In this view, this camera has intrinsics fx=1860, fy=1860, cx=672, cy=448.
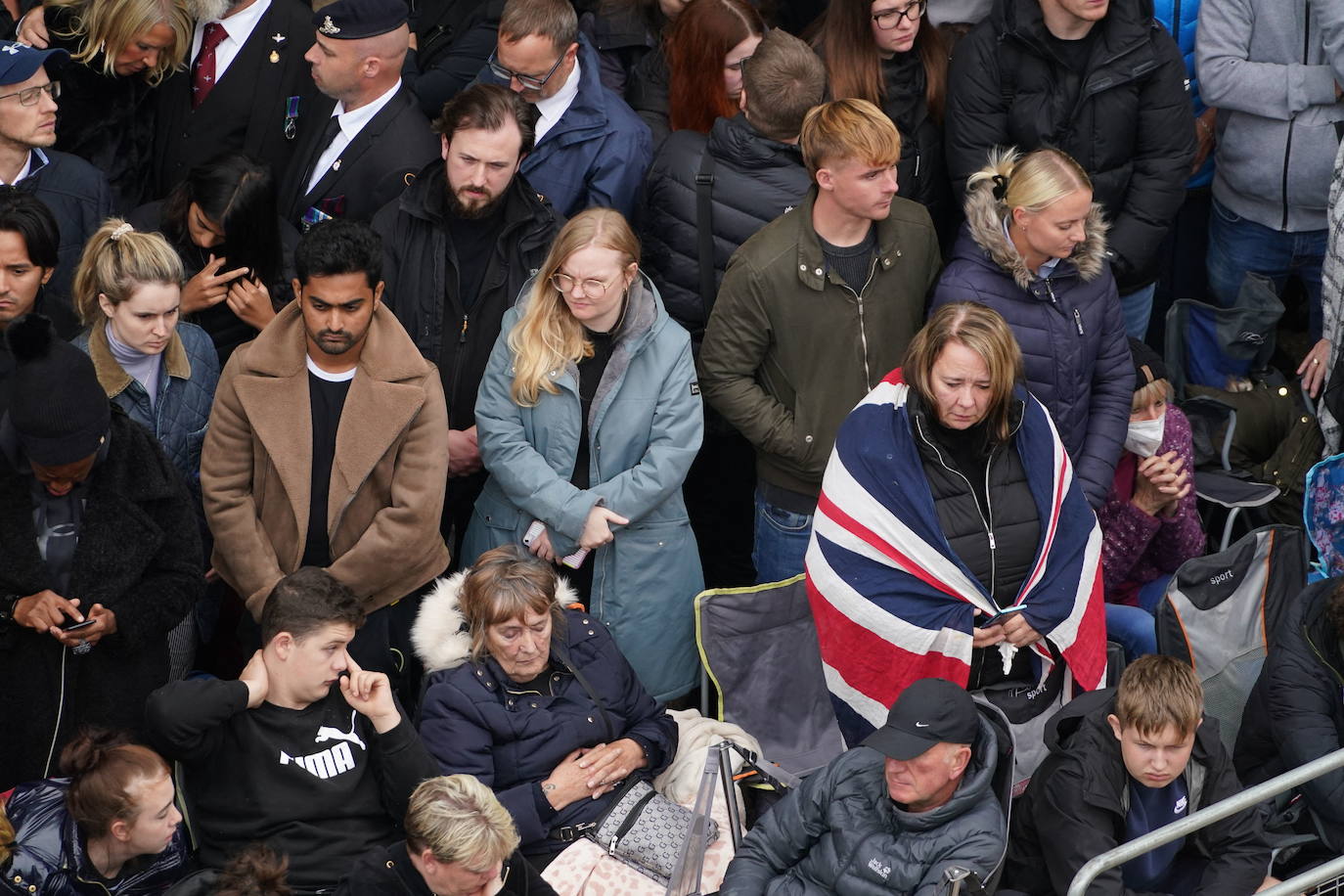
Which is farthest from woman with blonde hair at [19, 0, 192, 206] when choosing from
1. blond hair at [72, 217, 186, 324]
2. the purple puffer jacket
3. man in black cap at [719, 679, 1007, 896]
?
the purple puffer jacket

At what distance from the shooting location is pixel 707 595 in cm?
596

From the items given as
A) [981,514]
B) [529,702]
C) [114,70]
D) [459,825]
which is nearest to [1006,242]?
[981,514]

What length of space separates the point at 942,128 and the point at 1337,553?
2.01 metres

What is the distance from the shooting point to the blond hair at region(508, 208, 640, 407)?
18.9 feet

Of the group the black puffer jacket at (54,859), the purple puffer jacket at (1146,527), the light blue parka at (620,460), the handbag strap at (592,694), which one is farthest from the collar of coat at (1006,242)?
the black puffer jacket at (54,859)

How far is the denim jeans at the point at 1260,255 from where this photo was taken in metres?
6.98

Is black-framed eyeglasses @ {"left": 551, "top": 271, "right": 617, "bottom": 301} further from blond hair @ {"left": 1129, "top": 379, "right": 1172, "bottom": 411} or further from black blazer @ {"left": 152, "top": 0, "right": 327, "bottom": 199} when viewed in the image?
blond hair @ {"left": 1129, "top": 379, "right": 1172, "bottom": 411}

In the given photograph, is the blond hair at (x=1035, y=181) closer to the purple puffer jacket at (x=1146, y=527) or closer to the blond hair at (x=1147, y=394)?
the blond hair at (x=1147, y=394)

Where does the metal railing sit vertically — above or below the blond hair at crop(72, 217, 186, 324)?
below

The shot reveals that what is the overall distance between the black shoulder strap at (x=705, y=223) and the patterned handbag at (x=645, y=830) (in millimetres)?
1696

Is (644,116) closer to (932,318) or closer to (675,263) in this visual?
(675,263)

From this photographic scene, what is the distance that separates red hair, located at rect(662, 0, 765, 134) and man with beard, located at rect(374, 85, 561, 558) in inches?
27.9

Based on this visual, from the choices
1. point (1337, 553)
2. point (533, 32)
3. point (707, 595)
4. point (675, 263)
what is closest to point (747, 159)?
point (675, 263)

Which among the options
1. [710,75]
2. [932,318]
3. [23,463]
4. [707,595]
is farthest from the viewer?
[710,75]
